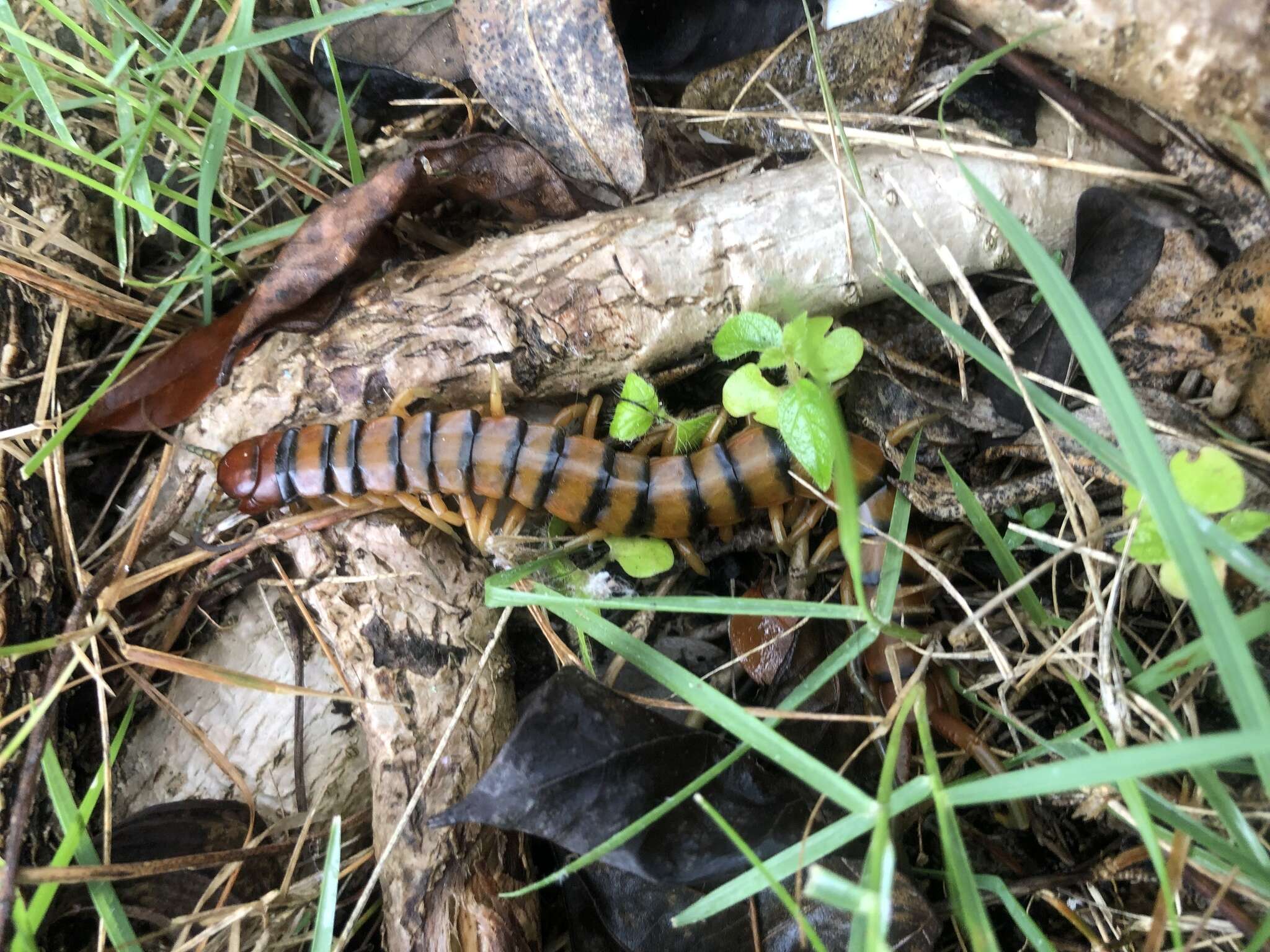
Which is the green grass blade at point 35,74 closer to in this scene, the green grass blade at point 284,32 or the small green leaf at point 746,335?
the green grass blade at point 284,32

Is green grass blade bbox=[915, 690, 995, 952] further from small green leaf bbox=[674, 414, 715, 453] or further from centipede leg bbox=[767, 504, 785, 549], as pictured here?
small green leaf bbox=[674, 414, 715, 453]

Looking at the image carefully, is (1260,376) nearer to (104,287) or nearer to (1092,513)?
(1092,513)

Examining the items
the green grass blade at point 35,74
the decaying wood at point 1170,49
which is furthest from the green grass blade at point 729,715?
the green grass blade at point 35,74

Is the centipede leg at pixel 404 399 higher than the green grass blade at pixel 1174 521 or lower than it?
lower

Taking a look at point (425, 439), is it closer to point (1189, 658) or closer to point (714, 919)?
point (714, 919)

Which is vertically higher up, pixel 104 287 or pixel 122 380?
pixel 104 287

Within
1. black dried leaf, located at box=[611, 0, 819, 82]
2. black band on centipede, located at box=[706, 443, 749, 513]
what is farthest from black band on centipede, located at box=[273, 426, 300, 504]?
black dried leaf, located at box=[611, 0, 819, 82]

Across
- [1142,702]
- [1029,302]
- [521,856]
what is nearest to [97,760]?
[521,856]
